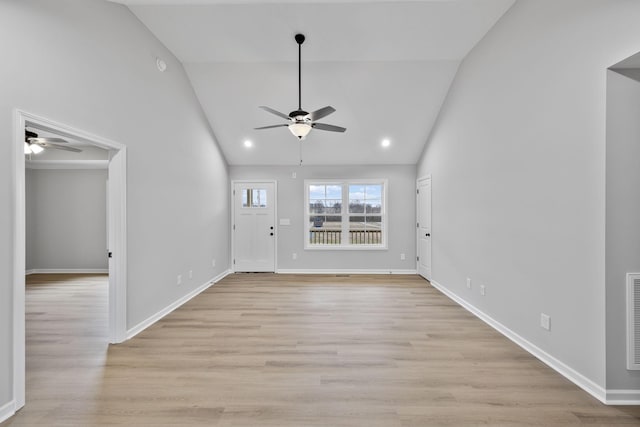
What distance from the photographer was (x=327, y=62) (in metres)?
4.15

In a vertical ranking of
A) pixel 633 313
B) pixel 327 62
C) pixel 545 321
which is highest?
pixel 327 62

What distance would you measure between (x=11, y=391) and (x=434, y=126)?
19.4ft

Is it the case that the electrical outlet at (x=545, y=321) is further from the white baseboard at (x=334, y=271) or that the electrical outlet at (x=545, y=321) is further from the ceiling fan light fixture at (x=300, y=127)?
the white baseboard at (x=334, y=271)

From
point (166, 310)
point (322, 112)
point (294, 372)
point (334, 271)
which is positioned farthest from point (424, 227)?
point (166, 310)

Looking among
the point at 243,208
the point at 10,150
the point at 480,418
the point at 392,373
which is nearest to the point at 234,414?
the point at 392,373

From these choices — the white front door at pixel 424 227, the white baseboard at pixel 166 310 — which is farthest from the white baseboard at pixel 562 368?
the white baseboard at pixel 166 310

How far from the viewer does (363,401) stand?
200 centimetres

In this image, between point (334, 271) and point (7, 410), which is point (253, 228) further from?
point (7, 410)

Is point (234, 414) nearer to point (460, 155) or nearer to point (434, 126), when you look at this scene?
point (460, 155)

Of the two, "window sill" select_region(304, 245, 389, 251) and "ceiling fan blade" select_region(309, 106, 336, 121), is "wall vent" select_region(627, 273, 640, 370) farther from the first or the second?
"window sill" select_region(304, 245, 389, 251)

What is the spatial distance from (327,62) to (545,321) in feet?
13.3

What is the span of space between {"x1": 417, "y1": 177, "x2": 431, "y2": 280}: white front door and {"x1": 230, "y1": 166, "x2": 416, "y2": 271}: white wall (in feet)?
0.79

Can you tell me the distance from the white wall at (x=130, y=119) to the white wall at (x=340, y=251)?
1508 mm

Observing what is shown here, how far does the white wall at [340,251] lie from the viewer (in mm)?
6141
